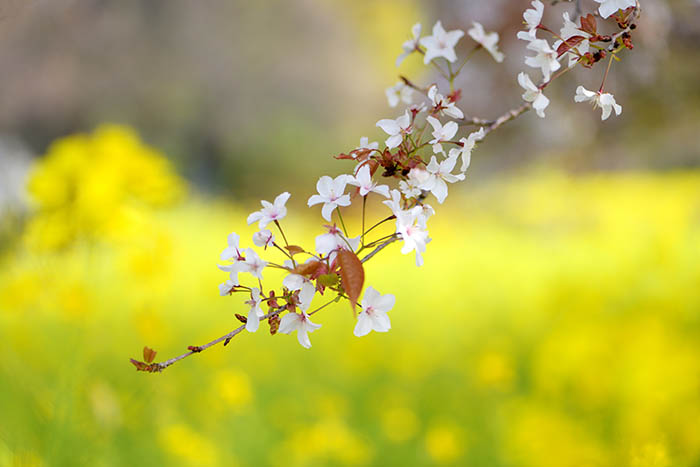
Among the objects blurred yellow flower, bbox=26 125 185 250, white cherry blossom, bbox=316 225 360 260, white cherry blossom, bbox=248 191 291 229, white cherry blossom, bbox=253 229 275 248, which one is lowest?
white cherry blossom, bbox=316 225 360 260

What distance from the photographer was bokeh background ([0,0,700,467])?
1.03 m

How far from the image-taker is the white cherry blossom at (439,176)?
0.39 metres

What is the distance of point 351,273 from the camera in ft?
1.18

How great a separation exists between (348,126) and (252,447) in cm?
397

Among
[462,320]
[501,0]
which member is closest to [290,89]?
[501,0]

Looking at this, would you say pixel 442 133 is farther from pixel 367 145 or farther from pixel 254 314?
pixel 254 314

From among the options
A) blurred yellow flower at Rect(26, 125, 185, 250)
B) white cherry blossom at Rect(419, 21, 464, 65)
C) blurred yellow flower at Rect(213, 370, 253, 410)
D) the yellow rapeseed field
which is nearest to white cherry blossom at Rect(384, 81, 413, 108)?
white cherry blossom at Rect(419, 21, 464, 65)

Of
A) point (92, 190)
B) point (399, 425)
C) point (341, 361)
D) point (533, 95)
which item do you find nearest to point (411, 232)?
point (533, 95)

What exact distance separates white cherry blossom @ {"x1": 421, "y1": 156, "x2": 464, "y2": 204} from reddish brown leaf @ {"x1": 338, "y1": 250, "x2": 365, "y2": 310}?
7 cm

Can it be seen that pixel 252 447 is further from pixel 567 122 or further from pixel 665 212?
pixel 665 212

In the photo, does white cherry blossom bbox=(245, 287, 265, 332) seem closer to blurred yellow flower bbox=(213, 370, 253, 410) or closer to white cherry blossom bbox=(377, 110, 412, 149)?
white cherry blossom bbox=(377, 110, 412, 149)

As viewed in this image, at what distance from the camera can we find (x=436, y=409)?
1.31m

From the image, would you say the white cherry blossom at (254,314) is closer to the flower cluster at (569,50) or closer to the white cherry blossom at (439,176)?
the white cherry blossom at (439,176)

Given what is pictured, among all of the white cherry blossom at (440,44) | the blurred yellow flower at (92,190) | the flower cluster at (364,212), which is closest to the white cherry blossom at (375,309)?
the flower cluster at (364,212)
